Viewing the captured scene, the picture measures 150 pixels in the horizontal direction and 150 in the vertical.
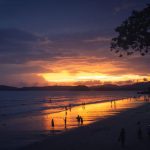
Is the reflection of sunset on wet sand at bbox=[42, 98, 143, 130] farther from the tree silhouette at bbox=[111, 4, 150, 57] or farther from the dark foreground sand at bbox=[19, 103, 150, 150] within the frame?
the tree silhouette at bbox=[111, 4, 150, 57]

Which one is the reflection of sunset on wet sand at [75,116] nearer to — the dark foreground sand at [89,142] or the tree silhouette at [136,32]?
the dark foreground sand at [89,142]

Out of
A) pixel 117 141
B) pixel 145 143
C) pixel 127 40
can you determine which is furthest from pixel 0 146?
pixel 127 40

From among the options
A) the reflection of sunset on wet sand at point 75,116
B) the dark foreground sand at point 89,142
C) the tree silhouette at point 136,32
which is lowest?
the dark foreground sand at point 89,142

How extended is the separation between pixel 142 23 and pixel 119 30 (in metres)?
1.66

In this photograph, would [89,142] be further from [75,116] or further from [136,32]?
[75,116]

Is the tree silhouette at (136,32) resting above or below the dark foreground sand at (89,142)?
above

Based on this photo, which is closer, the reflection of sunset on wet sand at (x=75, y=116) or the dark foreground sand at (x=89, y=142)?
the dark foreground sand at (x=89, y=142)

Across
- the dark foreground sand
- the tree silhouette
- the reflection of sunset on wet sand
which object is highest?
the tree silhouette

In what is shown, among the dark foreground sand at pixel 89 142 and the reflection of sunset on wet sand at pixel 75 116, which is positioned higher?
the reflection of sunset on wet sand at pixel 75 116

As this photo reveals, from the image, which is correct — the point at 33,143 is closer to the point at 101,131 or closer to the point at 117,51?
the point at 101,131

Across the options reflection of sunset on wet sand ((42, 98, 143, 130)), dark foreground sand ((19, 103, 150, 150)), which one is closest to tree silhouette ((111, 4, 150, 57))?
dark foreground sand ((19, 103, 150, 150))

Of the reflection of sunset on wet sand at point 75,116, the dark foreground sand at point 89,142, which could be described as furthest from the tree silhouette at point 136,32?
the reflection of sunset on wet sand at point 75,116

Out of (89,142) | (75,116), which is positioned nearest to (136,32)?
(89,142)

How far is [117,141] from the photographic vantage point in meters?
29.8
